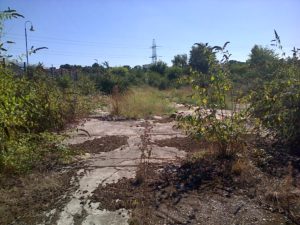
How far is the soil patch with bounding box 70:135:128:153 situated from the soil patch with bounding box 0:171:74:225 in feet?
5.27

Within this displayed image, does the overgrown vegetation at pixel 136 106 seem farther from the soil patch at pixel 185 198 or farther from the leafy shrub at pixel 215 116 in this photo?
the soil patch at pixel 185 198

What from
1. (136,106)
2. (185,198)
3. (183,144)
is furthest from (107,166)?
(136,106)

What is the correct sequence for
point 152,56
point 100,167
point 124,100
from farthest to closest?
1. point 152,56
2. point 124,100
3. point 100,167

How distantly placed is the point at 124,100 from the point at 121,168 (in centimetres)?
724

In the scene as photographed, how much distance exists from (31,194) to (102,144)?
3027 mm

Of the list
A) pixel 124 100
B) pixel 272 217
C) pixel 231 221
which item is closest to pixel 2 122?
pixel 231 221

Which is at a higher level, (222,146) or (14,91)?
(14,91)

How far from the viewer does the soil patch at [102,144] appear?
6878 millimetres

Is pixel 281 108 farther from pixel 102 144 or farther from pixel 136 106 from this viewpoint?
pixel 136 106

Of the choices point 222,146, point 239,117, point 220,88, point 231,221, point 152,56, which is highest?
point 152,56

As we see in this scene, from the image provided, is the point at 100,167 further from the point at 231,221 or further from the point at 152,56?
the point at 152,56

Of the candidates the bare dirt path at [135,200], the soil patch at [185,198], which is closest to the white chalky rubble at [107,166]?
the bare dirt path at [135,200]

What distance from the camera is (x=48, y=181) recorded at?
4844 millimetres

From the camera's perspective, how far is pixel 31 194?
4371mm
